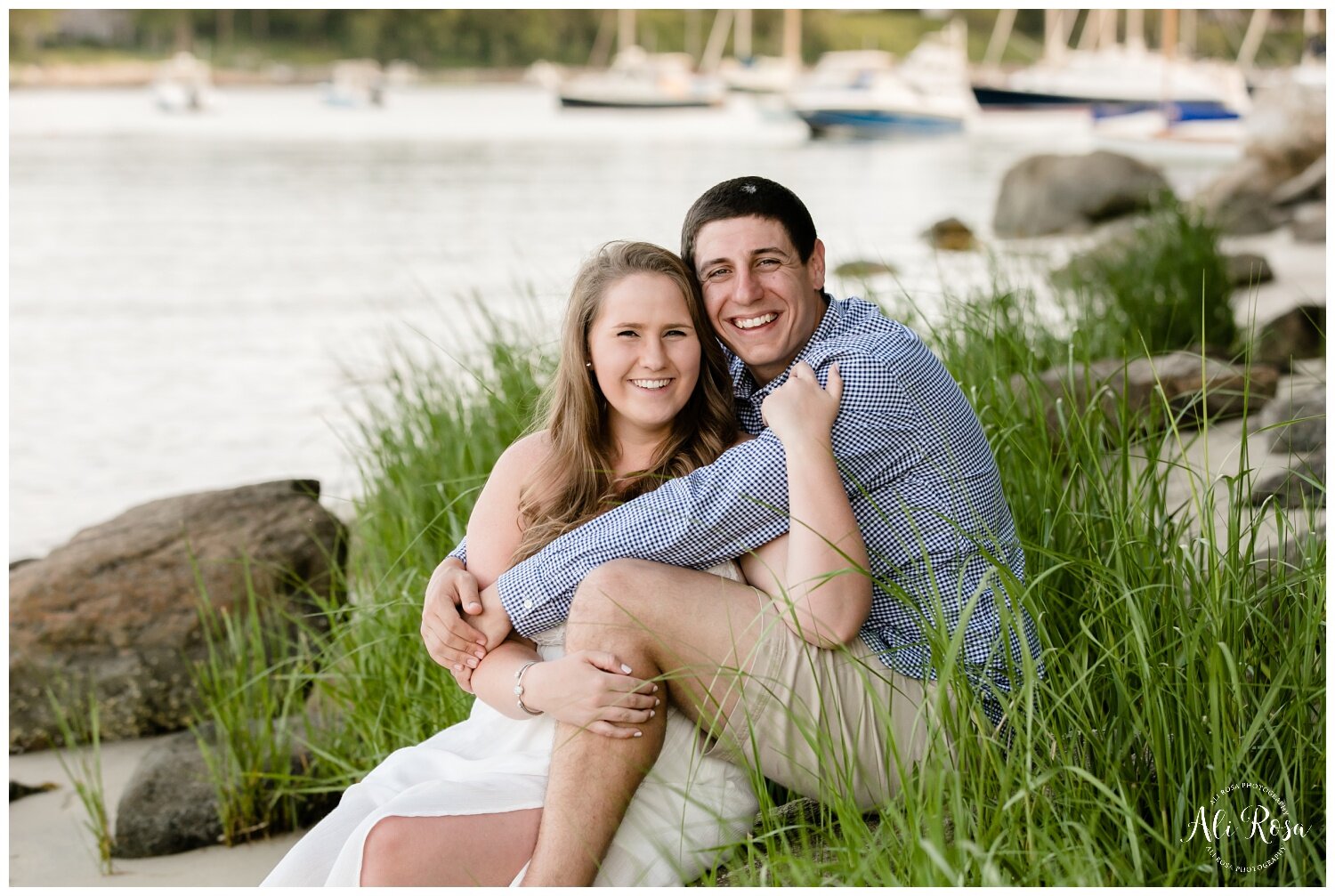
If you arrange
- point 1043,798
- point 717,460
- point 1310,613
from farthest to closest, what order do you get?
point 717,460 → point 1310,613 → point 1043,798

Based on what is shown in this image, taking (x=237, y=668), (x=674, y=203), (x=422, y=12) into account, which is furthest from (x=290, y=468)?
(x=422, y=12)

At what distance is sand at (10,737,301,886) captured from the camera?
11.3 ft

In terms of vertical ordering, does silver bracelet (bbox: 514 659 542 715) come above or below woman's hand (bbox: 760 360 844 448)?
below

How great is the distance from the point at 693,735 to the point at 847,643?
316mm

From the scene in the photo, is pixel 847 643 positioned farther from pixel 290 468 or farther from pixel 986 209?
pixel 986 209

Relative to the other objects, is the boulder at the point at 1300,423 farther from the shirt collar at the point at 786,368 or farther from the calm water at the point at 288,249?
the shirt collar at the point at 786,368

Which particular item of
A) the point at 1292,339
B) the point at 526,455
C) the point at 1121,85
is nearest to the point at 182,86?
the point at 1121,85

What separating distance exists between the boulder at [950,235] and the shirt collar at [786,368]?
13224 millimetres

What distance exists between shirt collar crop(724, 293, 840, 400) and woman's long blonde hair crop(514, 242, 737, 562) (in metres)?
0.08

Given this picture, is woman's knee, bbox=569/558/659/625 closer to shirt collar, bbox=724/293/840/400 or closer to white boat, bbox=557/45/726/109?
shirt collar, bbox=724/293/840/400

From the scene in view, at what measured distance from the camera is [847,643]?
237 cm

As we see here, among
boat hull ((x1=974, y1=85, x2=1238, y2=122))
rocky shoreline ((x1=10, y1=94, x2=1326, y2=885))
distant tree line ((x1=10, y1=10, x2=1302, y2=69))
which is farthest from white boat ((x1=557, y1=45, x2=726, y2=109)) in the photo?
rocky shoreline ((x1=10, y1=94, x2=1326, y2=885))

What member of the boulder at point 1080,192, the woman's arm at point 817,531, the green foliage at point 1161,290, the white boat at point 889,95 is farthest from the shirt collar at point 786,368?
the white boat at point 889,95

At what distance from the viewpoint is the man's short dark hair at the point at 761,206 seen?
104 inches
